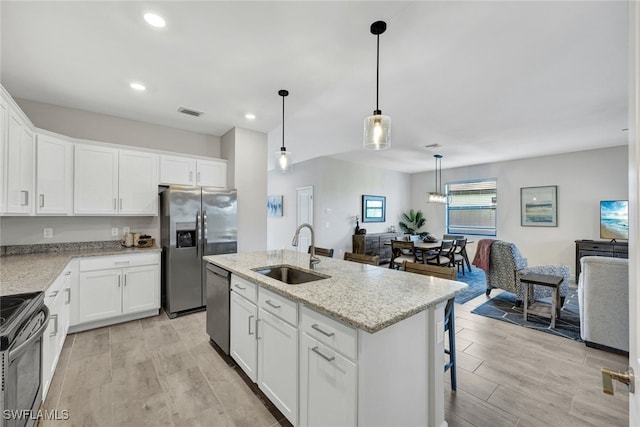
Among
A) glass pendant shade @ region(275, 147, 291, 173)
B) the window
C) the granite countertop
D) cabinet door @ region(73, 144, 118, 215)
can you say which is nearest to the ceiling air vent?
cabinet door @ region(73, 144, 118, 215)

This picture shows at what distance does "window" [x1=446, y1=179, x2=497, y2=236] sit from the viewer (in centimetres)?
698

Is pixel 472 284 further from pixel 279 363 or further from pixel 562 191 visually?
pixel 279 363

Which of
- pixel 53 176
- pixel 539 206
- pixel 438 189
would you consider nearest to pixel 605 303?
pixel 539 206

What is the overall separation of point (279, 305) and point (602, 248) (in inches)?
248

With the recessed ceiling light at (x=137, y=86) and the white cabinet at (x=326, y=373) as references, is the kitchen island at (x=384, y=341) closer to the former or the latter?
the white cabinet at (x=326, y=373)

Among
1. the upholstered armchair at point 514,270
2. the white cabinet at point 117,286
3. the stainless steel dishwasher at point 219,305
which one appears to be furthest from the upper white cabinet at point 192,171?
the upholstered armchair at point 514,270

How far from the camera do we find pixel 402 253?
602cm

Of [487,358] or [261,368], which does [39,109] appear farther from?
[487,358]

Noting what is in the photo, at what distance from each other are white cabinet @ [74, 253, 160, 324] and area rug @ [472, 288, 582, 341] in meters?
4.29

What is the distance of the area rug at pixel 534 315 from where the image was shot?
3127mm

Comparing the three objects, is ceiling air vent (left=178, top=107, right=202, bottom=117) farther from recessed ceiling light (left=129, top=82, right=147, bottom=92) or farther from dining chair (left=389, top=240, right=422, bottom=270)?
dining chair (left=389, top=240, right=422, bottom=270)

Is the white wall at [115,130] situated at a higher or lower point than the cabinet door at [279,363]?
higher

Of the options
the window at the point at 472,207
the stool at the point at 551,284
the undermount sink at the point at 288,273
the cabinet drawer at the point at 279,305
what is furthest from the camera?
the window at the point at 472,207

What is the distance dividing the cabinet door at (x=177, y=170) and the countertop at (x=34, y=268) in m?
1.00
